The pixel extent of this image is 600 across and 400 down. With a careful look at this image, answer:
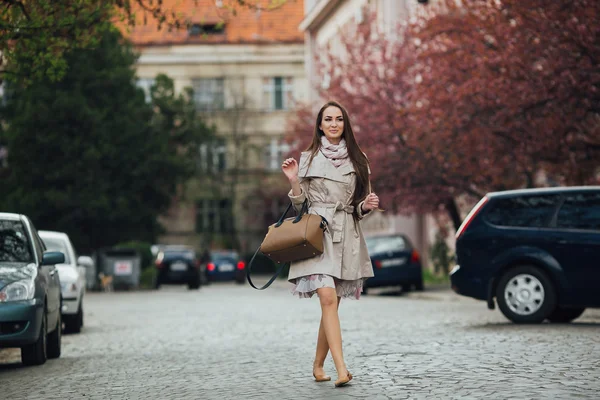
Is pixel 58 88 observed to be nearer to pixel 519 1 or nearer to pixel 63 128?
pixel 63 128

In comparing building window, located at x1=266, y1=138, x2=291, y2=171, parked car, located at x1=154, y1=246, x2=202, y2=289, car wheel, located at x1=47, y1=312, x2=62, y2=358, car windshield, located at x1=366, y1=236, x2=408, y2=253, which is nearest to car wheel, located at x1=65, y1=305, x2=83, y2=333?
car wheel, located at x1=47, y1=312, x2=62, y2=358

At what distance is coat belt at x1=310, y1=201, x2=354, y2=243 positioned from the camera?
947 cm

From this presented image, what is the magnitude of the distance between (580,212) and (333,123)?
25.1 feet

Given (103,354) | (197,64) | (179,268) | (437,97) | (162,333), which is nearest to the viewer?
(103,354)

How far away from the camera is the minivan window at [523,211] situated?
54.8ft

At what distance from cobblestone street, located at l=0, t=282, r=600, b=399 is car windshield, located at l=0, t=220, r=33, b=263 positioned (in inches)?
43.4

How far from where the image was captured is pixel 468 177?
32094 millimetres

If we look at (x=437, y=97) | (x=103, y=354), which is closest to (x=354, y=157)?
(x=103, y=354)

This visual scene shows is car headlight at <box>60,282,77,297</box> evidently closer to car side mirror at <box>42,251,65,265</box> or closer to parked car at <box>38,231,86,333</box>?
parked car at <box>38,231,86,333</box>

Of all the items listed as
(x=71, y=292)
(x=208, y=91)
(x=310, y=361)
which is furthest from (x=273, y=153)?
(x=310, y=361)

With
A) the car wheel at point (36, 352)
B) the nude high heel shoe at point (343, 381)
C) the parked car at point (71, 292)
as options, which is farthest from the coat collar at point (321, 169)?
the parked car at point (71, 292)

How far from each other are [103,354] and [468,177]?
1861cm

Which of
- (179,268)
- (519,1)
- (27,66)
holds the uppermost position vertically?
(519,1)

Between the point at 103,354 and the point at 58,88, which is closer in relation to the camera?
the point at 103,354
